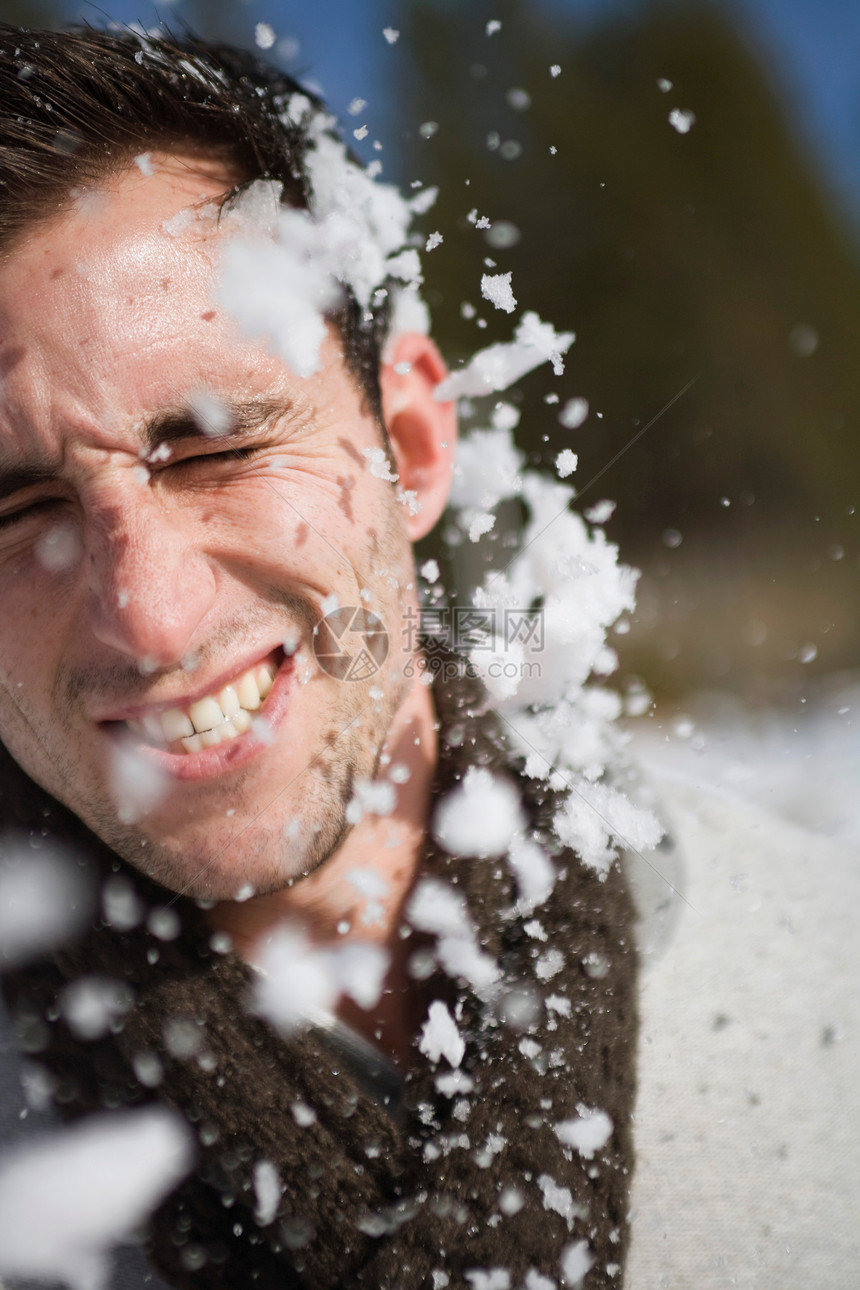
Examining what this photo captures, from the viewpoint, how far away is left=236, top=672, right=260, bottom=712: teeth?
45.6 inches

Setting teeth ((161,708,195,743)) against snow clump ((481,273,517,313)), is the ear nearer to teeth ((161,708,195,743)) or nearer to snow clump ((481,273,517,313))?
snow clump ((481,273,517,313))

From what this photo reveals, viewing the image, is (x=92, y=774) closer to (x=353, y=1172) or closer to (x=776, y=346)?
(x=353, y=1172)

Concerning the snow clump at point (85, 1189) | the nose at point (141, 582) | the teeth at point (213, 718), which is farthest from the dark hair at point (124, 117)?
the snow clump at point (85, 1189)

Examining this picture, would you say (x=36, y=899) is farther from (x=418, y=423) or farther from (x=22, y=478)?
(x=418, y=423)

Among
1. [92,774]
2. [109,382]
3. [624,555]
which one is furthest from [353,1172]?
[624,555]

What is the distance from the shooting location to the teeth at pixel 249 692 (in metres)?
1.16

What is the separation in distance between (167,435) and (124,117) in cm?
47

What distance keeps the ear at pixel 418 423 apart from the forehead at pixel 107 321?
38 cm

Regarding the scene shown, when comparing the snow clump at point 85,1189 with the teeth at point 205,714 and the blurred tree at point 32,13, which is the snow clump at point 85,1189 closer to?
the teeth at point 205,714

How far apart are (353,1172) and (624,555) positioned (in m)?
3.24

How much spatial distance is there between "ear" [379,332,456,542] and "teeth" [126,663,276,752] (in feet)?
1.26

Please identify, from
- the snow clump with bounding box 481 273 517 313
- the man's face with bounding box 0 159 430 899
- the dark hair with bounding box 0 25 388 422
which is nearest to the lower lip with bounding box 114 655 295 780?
the man's face with bounding box 0 159 430 899

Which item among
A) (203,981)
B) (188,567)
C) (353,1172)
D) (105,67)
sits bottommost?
(353,1172)

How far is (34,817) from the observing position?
1.26 meters
